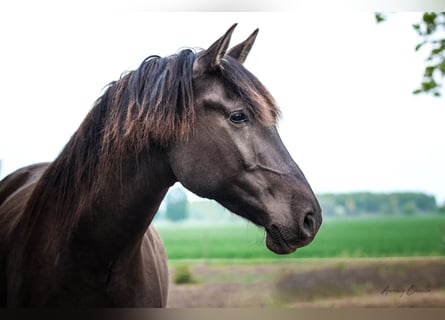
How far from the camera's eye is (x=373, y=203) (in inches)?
161

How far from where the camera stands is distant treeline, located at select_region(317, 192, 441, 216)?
379 cm

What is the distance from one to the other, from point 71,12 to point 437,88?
2109 mm

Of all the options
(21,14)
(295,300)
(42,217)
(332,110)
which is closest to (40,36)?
(21,14)

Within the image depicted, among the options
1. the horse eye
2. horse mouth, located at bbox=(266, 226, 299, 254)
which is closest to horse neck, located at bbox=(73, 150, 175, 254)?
the horse eye

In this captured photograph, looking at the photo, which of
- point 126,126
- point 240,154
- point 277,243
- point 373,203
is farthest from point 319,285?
point 126,126

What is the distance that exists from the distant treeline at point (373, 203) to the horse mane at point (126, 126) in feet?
6.87

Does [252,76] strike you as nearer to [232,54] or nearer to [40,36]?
[232,54]

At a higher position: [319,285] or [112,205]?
[112,205]

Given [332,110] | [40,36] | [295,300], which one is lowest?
[295,300]

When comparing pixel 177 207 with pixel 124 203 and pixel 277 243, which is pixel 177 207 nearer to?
pixel 124 203

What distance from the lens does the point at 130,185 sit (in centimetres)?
183

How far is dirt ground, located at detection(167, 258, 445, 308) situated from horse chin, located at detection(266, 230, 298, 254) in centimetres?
139

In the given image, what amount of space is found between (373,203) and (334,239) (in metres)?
0.38

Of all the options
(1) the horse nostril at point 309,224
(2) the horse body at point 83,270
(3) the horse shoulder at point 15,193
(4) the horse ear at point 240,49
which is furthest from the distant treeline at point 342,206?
(1) the horse nostril at point 309,224
